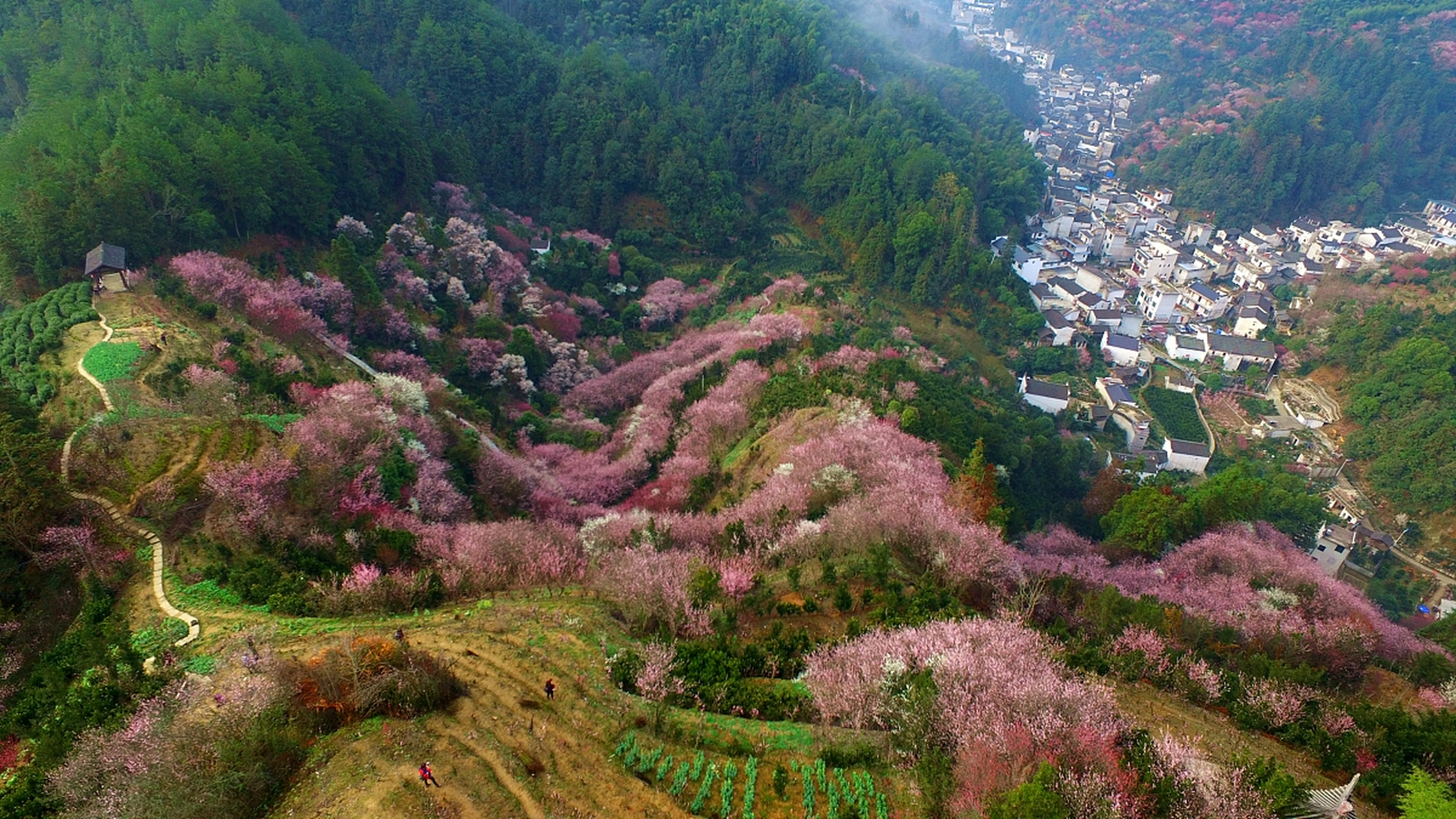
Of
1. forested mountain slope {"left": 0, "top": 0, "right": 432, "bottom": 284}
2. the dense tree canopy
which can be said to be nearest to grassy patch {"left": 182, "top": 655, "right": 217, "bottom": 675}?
forested mountain slope {"left": 0, "top": 0, "right": 432, "bottom": 284}

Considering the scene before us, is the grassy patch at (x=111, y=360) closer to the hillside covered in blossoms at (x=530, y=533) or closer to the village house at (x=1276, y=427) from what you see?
the hillside covered in blossoms at (x=530, y=533)

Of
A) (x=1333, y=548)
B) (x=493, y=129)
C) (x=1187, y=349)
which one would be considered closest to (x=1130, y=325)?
(x=1187, y=349)

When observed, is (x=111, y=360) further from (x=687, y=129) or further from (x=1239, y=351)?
(x=1239, y=351)

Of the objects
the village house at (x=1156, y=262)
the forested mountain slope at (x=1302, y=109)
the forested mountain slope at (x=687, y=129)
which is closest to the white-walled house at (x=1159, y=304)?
the village house at (x=1156, y=262)

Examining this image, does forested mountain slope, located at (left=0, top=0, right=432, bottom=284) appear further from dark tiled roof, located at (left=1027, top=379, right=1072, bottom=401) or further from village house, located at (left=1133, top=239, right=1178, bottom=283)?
village house, located at (left=1133, top=239, right=1178, bottom=283)

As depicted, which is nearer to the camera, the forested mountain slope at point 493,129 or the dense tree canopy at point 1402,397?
the forested mountain slope at point 493,129

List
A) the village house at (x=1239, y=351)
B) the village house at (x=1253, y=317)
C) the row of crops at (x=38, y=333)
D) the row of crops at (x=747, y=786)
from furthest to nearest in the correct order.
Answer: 1. the village house at (x=1253, y=317)
2. the village house at (x=1239, y=351)
3. the row of crops at (x=38, y=333)
4. the row of crops at (x=747, y=786)
